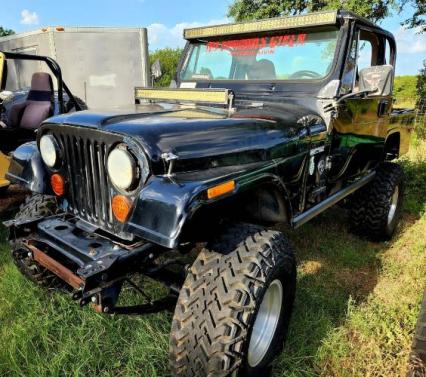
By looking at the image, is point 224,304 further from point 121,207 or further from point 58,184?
point 58,184

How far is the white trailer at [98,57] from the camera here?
26.1 ft

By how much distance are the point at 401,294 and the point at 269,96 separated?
5.86 feet

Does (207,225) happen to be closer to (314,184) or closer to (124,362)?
(124,362)

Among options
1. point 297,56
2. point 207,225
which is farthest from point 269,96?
point 207,225

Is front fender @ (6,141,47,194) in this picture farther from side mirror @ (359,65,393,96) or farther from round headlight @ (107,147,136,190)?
side mirror @ (359,65,393,96)

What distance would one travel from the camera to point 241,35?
3301 mm

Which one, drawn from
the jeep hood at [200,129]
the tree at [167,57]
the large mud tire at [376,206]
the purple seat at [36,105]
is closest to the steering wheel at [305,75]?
the jeep hood at [200,129]

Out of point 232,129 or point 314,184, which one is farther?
point 314,184

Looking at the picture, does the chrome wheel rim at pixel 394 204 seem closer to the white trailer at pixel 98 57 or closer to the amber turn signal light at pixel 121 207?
the amber turn signal light at pixel 121 207

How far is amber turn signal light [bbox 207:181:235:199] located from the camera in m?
1.70

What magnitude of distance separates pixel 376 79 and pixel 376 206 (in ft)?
4.67

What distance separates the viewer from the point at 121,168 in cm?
180

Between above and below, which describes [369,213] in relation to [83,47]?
below

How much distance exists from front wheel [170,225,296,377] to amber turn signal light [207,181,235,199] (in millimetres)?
254
